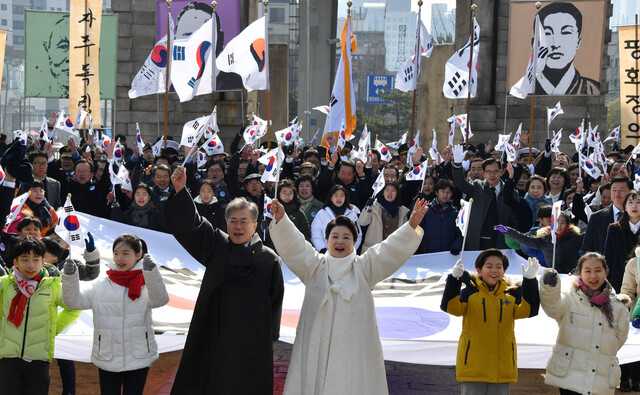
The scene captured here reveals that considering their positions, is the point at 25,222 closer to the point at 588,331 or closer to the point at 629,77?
the point at 588,331

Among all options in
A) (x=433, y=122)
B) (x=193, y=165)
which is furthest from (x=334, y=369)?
(x=433, y=122)

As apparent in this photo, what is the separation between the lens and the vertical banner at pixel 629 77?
52.6 feet

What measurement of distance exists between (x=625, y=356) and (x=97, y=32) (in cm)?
1241

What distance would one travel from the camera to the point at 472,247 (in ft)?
29.0

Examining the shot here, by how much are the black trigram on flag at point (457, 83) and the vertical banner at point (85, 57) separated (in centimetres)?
620

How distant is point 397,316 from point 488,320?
1489 millimetres

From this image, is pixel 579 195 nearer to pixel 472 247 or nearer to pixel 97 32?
pixel 472 247

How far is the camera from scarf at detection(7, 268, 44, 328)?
5.53 m

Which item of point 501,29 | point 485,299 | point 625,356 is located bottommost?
point 625,356

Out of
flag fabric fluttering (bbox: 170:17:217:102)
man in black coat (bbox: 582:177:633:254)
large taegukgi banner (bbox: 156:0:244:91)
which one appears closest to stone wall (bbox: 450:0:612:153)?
large taegukgi banner (bbox: 156:0:244:91)

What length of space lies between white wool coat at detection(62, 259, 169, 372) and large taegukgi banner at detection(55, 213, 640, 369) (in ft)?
1.96

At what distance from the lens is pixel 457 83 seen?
14297mm

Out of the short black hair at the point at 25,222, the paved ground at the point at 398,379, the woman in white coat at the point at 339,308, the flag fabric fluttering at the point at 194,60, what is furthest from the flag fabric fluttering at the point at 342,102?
the woman in white coat at the point at 339,308

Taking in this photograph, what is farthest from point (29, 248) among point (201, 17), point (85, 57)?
point (201, 17)
